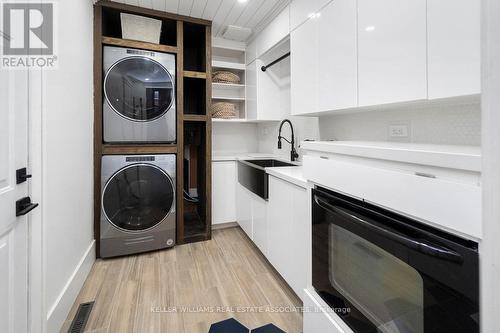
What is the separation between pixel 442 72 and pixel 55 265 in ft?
7.20

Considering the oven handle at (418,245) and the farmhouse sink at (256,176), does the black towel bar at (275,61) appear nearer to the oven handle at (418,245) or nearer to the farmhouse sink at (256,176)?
the farmhouse sink at (256,176)

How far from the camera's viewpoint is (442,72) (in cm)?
96

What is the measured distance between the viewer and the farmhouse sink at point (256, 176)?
210 cm

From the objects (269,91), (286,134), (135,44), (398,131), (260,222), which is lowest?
(260,222)

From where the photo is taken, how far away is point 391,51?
3.81ft

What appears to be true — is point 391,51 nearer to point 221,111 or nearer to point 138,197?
point 221,111

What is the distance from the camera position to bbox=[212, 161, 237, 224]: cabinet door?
2934mm

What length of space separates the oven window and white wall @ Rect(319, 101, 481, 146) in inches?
28.0

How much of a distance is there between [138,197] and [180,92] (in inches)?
44.7

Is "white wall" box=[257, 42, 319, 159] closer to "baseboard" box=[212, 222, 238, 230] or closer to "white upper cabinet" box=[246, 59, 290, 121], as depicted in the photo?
"white upper cabinet" box=[246, 59, 290, 121]

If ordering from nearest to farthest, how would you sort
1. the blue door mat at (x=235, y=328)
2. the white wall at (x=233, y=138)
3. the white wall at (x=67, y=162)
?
the white wall at (x=67, y=162) < the blue door mat at (x=235, y=328) < the white wall at (x=233, y=138)

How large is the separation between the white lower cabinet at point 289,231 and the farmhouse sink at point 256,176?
90mm

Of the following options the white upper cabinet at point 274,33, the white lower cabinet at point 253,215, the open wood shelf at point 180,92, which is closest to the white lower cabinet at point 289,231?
the white lower cabinet at point 253,215

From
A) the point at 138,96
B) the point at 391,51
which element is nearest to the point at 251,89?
the point at 138,96
